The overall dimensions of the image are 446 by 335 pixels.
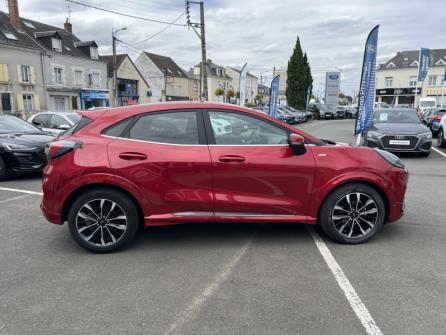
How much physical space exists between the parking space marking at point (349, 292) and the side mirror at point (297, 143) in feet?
3.70

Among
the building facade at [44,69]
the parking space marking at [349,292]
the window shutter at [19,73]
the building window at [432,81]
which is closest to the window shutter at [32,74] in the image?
the building facade at [44,69]

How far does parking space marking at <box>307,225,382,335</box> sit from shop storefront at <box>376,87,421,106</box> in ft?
223

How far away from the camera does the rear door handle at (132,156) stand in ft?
12.8

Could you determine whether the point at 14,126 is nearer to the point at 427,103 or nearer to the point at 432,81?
the point at 427,103

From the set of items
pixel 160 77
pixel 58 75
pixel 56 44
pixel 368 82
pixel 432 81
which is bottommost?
pixel 368 82

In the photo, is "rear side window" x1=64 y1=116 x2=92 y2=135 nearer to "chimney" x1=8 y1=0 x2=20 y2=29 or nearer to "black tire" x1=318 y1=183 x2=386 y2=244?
"black tire" x1=318 y1=183 x2=386 y2=244

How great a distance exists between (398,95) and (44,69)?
194 feet

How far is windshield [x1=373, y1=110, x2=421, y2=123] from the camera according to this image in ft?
39.2

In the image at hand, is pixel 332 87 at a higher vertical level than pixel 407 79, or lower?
lower

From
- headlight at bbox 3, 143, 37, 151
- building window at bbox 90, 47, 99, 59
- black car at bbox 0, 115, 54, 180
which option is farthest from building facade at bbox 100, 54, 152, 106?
headlight at bbox 3, 143, 37, 151

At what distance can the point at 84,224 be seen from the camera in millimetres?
4027

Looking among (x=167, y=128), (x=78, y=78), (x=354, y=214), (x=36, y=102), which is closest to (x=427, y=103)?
(x=78, y=78)

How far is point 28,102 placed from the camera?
1254 inches

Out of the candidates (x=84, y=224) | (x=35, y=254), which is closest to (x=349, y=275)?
(x=84, y=224)
